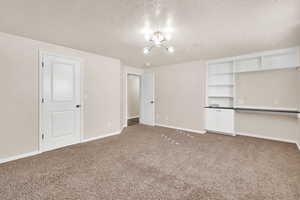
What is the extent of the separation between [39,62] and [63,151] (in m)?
1.92

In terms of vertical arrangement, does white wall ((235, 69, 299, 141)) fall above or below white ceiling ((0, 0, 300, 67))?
below

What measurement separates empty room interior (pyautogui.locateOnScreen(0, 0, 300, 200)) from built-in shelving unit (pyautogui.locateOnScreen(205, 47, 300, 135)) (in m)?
0.03

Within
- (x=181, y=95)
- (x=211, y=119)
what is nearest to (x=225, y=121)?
(x=211, y=119)

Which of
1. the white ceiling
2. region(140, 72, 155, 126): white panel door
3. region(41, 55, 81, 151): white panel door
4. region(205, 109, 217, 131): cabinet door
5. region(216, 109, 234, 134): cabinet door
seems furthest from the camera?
region(140, 72, 155, 126): white panel door

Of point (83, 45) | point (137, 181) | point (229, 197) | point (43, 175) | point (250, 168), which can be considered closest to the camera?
point (229, 197)

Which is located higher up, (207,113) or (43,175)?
(207,113)

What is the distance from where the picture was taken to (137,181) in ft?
6.72

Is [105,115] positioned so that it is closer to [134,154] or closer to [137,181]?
[134,154]

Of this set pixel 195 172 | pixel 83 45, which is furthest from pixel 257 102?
pixel 83 45

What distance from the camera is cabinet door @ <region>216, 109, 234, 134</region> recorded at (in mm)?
4234

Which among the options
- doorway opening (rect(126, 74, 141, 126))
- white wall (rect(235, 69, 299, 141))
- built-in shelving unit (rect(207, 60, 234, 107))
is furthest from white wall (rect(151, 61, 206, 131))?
doorway opening (rect(126, 74, 141, 126))

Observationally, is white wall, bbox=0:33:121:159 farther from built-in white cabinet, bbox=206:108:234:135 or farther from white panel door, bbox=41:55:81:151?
built-in white cabinet, bbox=206:108:234:135

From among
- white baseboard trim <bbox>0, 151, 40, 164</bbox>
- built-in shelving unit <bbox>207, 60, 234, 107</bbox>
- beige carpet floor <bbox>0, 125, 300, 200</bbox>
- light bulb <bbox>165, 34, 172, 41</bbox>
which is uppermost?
light bulb <bbox>165, 34, 172, 41</bbox>

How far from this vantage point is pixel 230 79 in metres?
4.50
